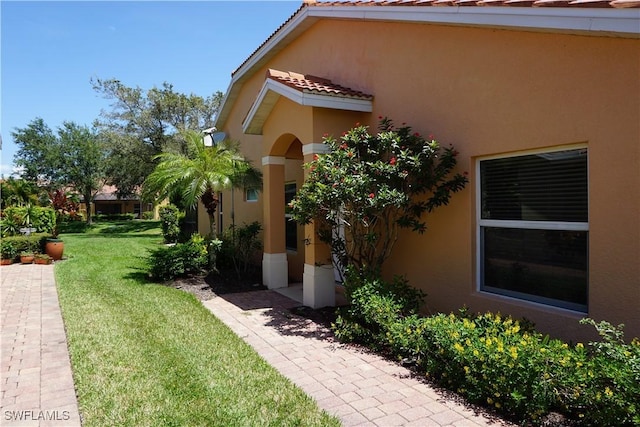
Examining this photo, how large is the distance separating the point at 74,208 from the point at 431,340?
36.0 metres

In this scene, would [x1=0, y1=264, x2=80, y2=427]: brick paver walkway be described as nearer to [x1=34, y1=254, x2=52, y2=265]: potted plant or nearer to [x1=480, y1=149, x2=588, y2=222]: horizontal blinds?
[x1=34, y1=254, x2=52, y2=265]: potted plant

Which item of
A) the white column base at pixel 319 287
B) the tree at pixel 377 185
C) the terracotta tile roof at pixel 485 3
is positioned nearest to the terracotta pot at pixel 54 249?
the white column base at pixel 319 287

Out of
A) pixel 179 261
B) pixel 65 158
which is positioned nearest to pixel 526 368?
pixel 179 261

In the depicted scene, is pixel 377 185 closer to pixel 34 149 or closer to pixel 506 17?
pixel 506 17

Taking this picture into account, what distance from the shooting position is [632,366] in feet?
10.7

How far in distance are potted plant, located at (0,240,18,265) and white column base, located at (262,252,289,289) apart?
10843mm

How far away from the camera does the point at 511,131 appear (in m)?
5.41

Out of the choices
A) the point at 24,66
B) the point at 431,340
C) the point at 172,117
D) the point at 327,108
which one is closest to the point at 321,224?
the point at 327,108

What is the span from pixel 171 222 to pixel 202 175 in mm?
11829

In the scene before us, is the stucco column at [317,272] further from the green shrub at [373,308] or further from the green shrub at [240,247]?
the green shrub at [240,247]

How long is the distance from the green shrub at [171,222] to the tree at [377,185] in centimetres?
1582

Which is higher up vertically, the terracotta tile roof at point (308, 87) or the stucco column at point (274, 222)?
the terracotta tile roof at point (308, 87)

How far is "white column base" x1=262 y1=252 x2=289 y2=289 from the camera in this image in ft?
31.8

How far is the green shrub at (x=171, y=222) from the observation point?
21094 millimetres
